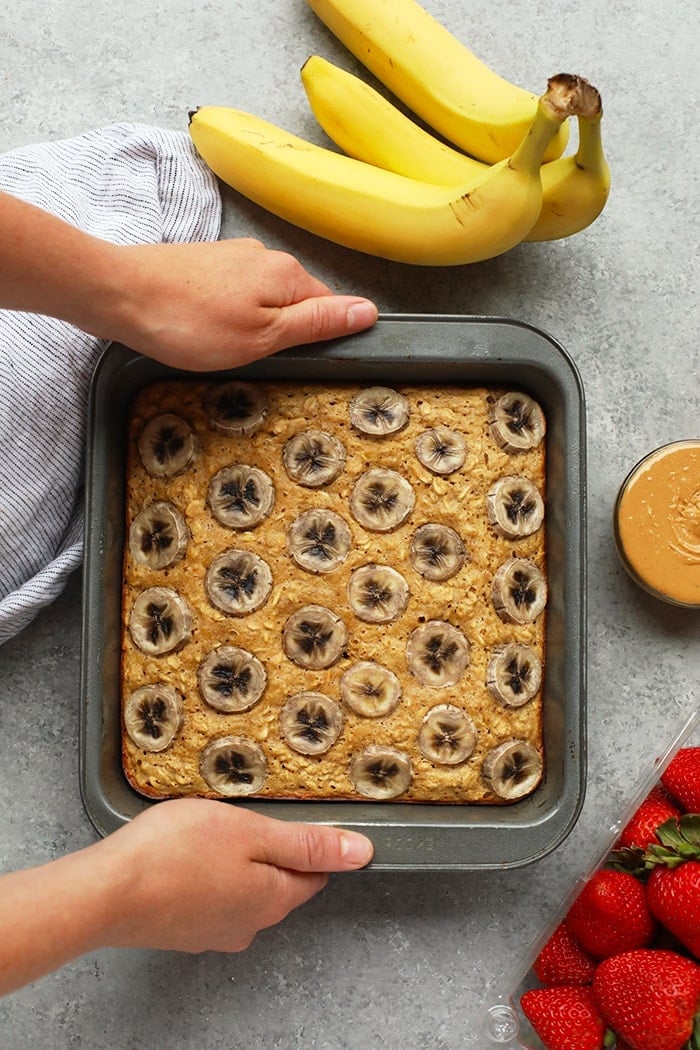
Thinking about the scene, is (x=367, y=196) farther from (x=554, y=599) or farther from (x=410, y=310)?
(x=554, y=599)

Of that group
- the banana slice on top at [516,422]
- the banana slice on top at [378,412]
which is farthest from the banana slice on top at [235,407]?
the banana slice on top at [516,422]

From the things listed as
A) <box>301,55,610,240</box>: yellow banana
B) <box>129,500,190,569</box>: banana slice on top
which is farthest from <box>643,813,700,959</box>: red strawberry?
<box>301,55,610,240</box>: yellow banana

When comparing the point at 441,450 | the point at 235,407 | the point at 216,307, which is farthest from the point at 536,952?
the point at 216,307

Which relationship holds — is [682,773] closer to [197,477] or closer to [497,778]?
[497,778]

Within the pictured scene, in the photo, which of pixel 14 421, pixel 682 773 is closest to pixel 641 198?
pixel 682 773

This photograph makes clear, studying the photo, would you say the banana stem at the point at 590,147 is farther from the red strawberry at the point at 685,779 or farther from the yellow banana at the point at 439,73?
the red strawberry at the point at 685,779

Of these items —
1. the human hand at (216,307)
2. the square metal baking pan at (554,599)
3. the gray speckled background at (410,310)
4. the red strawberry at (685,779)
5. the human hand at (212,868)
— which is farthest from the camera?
the gray speckled background at (410,310)

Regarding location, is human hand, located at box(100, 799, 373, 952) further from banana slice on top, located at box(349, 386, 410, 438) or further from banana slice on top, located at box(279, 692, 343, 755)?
banana slice on top, located at box(349, 386, 410, 438)
